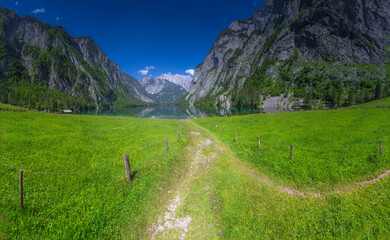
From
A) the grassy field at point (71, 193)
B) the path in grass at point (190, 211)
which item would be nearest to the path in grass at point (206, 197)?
the path in grass at point (190, 211)

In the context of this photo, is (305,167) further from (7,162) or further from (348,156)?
(7,162)

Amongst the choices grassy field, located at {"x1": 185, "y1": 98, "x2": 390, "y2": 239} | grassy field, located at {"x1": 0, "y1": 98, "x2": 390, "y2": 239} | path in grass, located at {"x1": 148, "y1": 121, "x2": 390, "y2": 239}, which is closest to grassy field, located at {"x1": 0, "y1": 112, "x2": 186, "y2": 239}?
grassy field, located at {"x1": 0, "y1": 98, "x2": 390, "y2": 239}

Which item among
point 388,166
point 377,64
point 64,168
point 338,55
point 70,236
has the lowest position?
point 70,236

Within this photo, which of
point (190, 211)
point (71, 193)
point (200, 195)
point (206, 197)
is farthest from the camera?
point (200, 195)

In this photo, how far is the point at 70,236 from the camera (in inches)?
278

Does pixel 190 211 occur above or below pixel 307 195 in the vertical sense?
below

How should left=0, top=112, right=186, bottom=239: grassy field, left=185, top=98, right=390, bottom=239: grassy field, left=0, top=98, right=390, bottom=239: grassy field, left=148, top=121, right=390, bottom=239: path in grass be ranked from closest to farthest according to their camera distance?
left=0, top=112, right=186, bottom=239: grassy field
left=0, top=98, right=390, bottom=239: grassy field
left=185, top=98, right=390, bottom=239: grassy field
left=148, top=121, right=390, bottom=239: path in grass

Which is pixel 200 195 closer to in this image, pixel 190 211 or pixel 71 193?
pixel 190 211

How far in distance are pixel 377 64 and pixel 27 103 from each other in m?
376

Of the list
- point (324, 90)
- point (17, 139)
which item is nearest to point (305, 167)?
point (17, 139)

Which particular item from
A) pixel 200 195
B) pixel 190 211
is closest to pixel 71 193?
pixel 190 211

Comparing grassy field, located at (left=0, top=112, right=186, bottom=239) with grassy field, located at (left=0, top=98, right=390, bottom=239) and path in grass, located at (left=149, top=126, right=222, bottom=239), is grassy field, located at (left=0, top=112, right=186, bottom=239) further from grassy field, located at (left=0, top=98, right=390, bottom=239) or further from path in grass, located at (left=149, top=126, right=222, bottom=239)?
path in grass, located at (left=149, top=126, right=222, bottom=239)

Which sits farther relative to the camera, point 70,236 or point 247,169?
point 247,169

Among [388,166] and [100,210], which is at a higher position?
[388,166]
